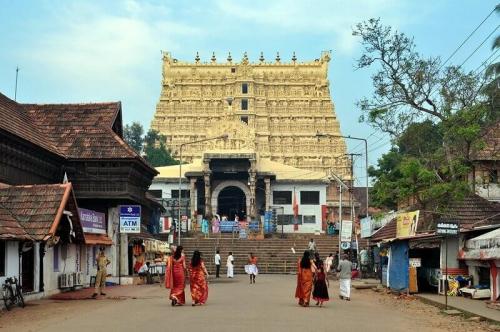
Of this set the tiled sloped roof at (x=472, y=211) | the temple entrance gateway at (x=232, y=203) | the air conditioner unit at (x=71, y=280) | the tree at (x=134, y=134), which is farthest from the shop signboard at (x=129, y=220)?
the tree at (x=134, y=134)

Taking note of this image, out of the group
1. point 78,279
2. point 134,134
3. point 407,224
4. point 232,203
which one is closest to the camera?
point 407,224

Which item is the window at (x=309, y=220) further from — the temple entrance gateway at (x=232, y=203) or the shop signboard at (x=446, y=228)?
the shop signboard at (x=446, y=228)

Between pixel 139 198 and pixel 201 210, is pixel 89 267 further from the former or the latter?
pixel 201 210

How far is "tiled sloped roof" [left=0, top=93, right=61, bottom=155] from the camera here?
27359mm

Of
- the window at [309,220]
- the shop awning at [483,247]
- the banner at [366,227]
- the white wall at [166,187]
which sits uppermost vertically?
the white wall at [166,187]

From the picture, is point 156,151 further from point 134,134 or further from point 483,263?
point 483,263

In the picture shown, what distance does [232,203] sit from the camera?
70.2 meters

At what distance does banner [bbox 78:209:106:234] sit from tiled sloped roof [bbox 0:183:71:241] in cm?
486

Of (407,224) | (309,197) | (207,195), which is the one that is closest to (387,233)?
(407,224)

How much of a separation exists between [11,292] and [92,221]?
1001 cm

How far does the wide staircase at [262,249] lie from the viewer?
47906mm

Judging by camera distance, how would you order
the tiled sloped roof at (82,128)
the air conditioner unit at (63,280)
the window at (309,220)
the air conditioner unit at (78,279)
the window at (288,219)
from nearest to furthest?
the air conditioner unit at (63,280), the air conditioner unit at (78,279), the tiled sloped roof at (82,128), the window at (288,219), the window at (309,220)

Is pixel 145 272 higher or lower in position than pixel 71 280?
lower

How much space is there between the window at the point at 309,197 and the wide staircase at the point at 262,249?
953 cm
